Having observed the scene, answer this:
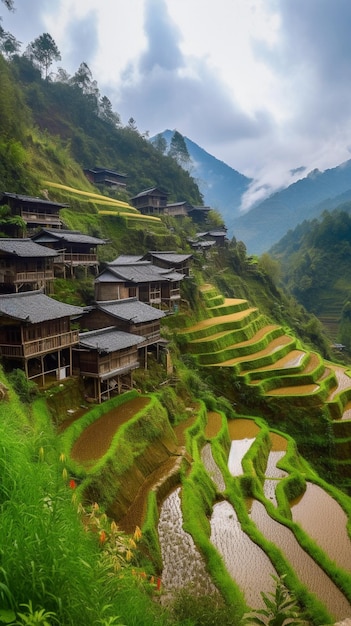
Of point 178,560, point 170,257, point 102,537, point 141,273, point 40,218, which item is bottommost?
point 178,560

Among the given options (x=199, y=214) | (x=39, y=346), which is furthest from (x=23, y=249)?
(x=199, y=214)

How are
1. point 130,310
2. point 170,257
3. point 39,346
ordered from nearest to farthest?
point 39,346, point 130,310, point 170,257

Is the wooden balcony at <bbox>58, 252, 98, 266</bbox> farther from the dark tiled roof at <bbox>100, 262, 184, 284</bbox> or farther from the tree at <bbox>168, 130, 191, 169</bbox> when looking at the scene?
the tree at <bbox>168, 130, 191, 169</bbox>

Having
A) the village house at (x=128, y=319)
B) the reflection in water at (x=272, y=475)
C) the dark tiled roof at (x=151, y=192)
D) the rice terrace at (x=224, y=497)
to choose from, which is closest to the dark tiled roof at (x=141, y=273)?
the village house at (x=128, y=319)

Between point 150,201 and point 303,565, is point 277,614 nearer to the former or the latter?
point 303,565

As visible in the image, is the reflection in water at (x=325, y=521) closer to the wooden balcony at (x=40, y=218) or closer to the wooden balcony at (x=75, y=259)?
the wooden balcony at (x=75, y=259)

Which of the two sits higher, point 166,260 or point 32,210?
point 32,210

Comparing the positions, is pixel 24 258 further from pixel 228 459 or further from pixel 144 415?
pixel 228 459

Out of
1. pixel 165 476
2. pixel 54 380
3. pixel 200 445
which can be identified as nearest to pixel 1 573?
pixel 165 476
